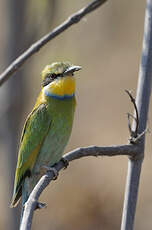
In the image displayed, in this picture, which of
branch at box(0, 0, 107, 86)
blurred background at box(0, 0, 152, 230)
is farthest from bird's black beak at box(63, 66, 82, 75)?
blurred background at box(0, 0, 152, 230)

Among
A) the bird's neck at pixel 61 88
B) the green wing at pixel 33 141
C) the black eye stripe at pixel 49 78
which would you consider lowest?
Result: the green wing at pixel 33 141

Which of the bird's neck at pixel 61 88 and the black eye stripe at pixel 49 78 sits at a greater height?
the black eye stripe at pixel 49 78

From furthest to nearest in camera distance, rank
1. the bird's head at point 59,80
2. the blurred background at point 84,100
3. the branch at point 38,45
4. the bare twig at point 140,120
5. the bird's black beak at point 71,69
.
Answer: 1. the blurred background at point 84,100
2. the bird's head at point 59,80
3. the bird's black beak at point 71,69
4. the branch at point 38,45
5. the bare twig at point 140,120

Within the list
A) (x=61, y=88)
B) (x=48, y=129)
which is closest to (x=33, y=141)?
(x=48, y=129)

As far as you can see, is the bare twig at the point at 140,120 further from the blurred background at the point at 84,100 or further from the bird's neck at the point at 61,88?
the blurred background at the point at 84,100

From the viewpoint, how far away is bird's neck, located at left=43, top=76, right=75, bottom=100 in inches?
115

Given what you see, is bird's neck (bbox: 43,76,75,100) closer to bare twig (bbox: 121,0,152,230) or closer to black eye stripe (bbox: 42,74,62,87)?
black eye stripe (bbox: 42,74,62,87)

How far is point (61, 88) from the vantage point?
2930 mm

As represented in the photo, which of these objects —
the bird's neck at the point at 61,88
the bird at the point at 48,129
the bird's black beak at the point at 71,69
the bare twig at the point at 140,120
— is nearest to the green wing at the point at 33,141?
the bird at the point at 48,129

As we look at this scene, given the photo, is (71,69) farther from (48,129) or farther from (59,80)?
(48,129)

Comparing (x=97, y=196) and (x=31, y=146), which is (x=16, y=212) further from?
(x=97, y=196)

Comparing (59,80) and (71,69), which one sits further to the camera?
(59,80)

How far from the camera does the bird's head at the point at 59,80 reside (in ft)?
9.48

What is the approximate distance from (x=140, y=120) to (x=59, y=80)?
1.02 meters
